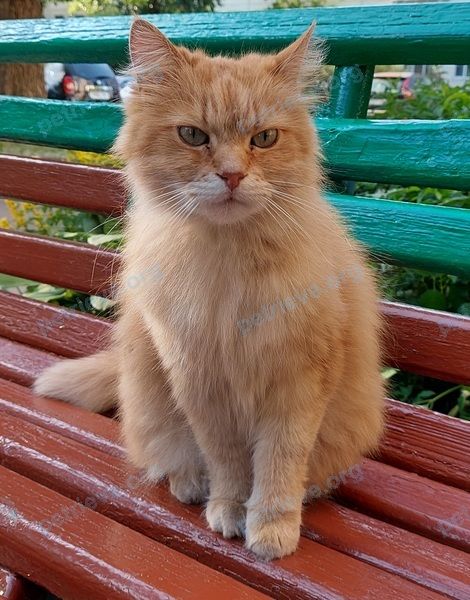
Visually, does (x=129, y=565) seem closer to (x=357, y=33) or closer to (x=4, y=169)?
(x=357, y=33)

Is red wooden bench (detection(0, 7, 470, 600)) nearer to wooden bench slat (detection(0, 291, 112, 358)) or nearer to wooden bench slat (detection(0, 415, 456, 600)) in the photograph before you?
wooden bench slat (detection(0, 415, 456, 600))

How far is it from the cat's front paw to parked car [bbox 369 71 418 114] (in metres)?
2.78

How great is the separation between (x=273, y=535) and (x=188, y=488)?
0.87ft

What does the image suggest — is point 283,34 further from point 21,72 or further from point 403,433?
point 21,72

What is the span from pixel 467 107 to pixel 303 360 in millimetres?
1991

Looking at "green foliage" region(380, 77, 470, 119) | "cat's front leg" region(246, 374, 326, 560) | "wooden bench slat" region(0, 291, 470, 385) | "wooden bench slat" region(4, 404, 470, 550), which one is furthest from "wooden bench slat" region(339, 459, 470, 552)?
"green foliage" region(380, 77, 470, 119)

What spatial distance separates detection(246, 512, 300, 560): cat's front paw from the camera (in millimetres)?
1222

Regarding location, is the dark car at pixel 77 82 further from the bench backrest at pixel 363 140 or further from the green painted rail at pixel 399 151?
the green painted rail at pixel 399 151

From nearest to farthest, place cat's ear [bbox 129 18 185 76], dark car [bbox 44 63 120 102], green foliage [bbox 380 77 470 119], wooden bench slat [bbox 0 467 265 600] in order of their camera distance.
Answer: wooden bench slat [bbox 0 467 265 600] < cat's ear [bbox 129 18 185 76] < green foliage [bbox 380 77 470 119] < dark car [bbox 44 63 120 102]

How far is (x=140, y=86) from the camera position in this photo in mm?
1330

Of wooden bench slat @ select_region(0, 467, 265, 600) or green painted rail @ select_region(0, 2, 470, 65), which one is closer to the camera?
wooden bench slat @ select_region(0, 467, 265, 600)

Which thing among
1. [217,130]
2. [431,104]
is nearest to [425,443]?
[217,130]

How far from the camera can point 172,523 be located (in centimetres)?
133

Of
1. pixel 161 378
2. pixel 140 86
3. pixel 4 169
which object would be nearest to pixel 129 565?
pixel 161 378
